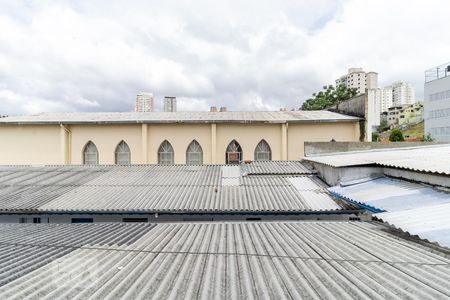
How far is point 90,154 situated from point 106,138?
62.6 inches

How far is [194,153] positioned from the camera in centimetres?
1780

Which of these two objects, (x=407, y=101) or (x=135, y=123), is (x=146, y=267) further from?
(x=407, y=101)

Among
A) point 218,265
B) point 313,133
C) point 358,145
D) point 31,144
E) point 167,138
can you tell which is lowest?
point 218,265

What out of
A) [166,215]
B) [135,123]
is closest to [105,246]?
[166,215]

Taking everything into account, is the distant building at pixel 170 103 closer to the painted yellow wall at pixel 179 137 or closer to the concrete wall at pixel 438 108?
the painted yellow wall at pixel 179 137

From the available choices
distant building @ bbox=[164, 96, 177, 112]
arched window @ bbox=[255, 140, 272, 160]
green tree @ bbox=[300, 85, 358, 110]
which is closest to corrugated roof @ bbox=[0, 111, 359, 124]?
arched window @ bbox=[255, 140, 272, 160]

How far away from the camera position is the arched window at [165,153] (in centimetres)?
1769

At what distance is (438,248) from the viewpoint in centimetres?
346

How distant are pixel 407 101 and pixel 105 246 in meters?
151

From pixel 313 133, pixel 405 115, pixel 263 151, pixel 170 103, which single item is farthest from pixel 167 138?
pixel 405 115

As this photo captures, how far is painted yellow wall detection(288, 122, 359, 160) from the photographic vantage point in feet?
58.5

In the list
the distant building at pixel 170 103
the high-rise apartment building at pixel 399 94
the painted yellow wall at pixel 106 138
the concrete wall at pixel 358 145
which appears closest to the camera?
the concrete wall at pixel 358 145

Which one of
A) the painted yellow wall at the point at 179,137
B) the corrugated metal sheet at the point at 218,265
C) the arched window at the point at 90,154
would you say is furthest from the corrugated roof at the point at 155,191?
the arched window at the point at 90,154

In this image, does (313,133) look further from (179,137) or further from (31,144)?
(31,144)
